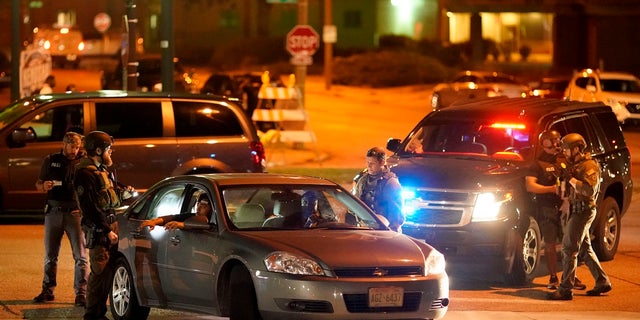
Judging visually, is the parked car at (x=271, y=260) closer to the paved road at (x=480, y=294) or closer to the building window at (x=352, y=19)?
the paved road at (x=480, y=294)

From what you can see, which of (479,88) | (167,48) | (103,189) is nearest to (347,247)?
(103,189)

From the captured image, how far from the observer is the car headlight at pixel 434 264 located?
972cm

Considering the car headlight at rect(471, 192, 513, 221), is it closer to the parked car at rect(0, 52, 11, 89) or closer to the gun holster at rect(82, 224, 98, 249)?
the gun holster at rect(82, 224, 98, 249)

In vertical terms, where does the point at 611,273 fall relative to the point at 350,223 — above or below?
below

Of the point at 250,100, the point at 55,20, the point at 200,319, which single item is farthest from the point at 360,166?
the point at 55,20

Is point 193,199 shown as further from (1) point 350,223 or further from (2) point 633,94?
(2) point 633,94

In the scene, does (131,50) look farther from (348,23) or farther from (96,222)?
(348,23)

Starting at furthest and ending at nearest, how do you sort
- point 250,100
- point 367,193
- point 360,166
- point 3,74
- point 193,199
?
point 3,74, point 250,100, point 360,166, point 367,193, point 193,199

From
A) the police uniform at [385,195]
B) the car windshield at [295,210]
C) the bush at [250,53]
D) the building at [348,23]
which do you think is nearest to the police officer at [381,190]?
the police uniform at [385,195]

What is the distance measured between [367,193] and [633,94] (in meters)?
26.3

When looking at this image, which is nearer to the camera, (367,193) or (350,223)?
(350,223)

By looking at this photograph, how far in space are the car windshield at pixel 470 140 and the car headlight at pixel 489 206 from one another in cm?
85

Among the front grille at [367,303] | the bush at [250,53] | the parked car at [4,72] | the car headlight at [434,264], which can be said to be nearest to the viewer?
the front grille at [367,303]

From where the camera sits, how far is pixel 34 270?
14.0 metres
